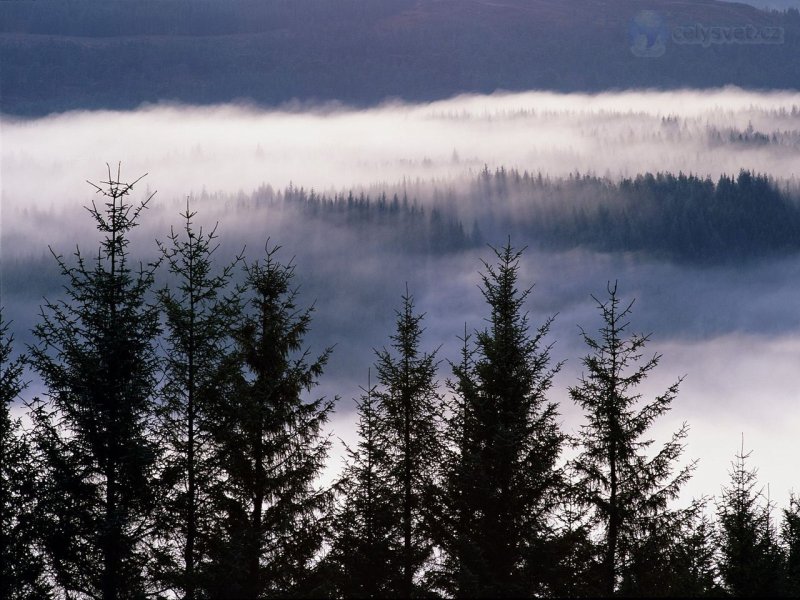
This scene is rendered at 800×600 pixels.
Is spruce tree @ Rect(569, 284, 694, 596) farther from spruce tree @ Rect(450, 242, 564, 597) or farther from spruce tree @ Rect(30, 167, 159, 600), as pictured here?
spruce tree @ Rect(30, 167, 159, 600)

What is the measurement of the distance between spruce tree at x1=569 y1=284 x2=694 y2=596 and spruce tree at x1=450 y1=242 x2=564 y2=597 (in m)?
1.62

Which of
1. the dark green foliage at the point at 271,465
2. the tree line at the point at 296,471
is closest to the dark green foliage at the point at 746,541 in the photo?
the tree line at the point at 296,471

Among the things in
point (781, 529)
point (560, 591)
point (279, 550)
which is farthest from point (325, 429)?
point (781, 529)

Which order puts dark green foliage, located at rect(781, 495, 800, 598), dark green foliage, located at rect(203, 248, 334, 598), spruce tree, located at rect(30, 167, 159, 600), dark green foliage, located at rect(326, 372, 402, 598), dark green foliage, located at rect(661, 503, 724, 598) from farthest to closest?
dark green foliage, located at rect(781, 495, 800, 598) → dark green foliage, located at rect(326, 372, 402, 598) → dark green foliage, located at rect(203, 248, 334, 598) → spruce tree, located at rect(30, 167, 159, 600) → dark green foliage, located at rect(661, 503, 724, 598)

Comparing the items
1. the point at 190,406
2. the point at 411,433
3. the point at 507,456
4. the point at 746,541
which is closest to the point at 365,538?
the point at 411,433

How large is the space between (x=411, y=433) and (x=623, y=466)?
22.2 ft

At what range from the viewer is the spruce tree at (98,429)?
30.4 meters

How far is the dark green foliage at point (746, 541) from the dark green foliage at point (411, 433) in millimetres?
8730

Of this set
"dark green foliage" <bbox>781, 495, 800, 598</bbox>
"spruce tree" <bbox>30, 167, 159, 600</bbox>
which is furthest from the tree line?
"dark green foliage" <bbox>781, 495, 800, 598</bbox>

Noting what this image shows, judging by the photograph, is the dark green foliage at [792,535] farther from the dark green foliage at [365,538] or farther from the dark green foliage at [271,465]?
the dark green foliage at [271,465]

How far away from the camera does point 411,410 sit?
36438mm

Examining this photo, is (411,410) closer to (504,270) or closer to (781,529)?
(504,270)

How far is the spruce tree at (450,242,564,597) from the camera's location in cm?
3266

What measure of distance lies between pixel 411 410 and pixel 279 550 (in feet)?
22.2
